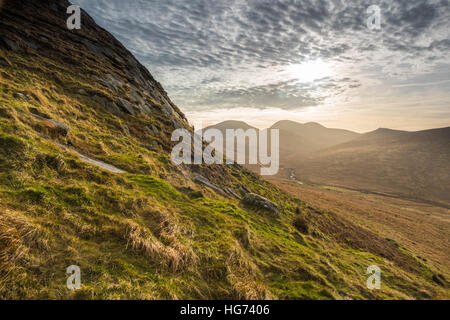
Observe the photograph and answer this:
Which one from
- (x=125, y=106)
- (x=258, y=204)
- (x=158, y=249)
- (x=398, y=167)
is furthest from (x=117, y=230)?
(x=398, y=167)

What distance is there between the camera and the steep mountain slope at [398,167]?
85.3 m

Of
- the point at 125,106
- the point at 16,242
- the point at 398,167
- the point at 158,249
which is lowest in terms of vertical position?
the point at 158,249

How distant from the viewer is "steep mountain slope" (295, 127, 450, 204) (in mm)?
85262

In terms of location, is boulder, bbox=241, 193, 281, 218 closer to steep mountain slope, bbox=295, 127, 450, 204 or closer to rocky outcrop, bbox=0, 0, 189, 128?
rocky outcrop, bbox=0, 0, 189, 128

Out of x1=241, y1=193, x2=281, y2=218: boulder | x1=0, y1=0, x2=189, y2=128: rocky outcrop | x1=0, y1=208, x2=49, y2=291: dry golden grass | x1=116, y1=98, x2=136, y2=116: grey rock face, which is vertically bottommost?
x1=241, y1=193, x2=281, y2=218: boulder

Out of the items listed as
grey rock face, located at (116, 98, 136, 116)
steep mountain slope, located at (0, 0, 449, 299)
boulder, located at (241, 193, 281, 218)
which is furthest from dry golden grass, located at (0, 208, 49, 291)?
grey rock face, located at (116, 98, 136, 116)

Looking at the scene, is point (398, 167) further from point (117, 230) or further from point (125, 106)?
point (117, 230)

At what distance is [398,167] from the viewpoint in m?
106

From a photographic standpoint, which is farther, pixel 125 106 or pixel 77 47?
pixel 77 47

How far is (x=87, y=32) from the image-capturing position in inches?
1294

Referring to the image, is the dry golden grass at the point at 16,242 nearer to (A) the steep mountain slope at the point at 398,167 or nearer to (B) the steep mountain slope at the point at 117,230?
(B) the steep mountain slope at the point at 117,230

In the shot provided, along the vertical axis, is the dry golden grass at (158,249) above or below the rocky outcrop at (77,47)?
below

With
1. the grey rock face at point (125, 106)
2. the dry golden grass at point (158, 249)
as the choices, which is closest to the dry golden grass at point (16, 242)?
the dry golden grass at point (158, 249)
